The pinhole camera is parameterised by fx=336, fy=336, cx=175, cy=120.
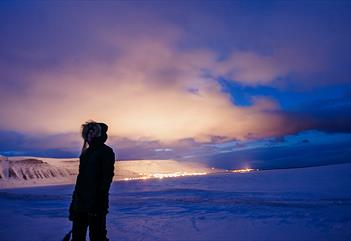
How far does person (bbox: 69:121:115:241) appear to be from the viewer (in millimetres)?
4859

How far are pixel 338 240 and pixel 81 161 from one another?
6085 mm

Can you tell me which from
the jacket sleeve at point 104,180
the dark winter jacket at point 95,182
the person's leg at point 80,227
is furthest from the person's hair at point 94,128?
the person's leg at point 80,227

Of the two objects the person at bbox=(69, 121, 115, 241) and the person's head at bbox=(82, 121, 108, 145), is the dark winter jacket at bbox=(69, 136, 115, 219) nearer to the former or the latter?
the person at bbox=(69, 121, 115, 241)

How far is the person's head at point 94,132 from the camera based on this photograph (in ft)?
16.6

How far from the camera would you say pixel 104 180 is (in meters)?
4.83

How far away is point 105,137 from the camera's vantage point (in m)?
5.14

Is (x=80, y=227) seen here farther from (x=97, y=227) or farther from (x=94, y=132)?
(x=94, y=132)

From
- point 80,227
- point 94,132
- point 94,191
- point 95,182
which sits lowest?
point 80,227

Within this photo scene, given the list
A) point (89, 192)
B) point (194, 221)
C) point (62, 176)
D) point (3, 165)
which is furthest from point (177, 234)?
point (62, 176)

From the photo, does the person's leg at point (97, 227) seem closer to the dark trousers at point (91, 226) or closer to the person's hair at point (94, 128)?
the dark trousers at point (91, 226)

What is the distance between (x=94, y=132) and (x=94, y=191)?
875 mm

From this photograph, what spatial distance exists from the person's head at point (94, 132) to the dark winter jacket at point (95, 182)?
12cm

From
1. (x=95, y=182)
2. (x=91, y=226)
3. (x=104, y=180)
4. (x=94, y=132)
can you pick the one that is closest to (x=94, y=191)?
(x=95, y=182)

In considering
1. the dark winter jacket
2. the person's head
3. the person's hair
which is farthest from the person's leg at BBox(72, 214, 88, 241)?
the person's head
